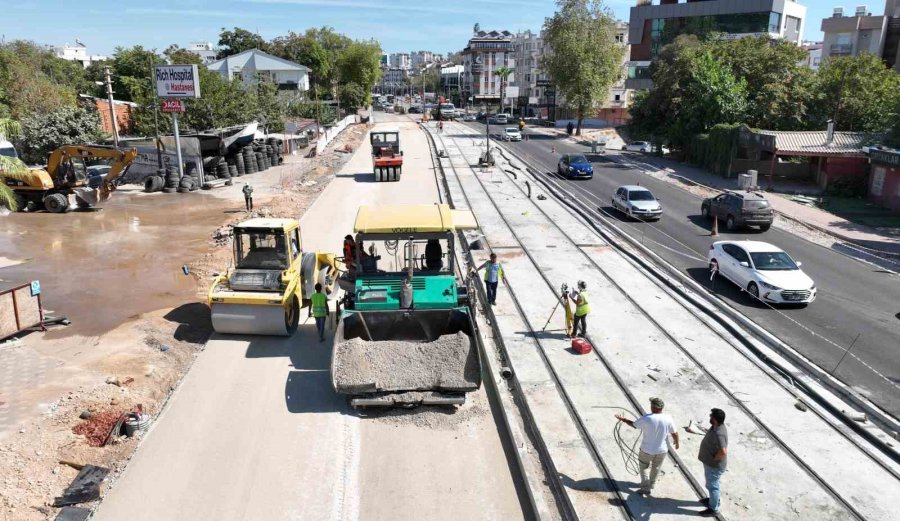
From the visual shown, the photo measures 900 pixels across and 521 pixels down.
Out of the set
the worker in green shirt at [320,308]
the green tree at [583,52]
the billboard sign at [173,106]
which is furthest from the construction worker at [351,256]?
the green tree at [583,52]

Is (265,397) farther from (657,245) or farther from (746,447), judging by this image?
(657,245)

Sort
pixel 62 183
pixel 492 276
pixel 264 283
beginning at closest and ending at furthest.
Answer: pixel 264 283, pixel 492 276, pixel 62 183

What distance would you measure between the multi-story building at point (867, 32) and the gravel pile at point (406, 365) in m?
80.5

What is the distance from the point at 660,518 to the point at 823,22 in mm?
90149

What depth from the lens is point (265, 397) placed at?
11398mm

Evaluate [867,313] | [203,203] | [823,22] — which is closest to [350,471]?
[867,313]

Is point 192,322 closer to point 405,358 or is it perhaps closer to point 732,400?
point 405,358

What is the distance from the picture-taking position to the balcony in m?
76.9

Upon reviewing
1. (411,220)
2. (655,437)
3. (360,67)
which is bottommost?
(655,437)

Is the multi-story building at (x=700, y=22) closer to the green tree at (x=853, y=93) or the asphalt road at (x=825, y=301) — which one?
the green tree at (x=853, y=93)

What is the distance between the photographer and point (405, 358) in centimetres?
1137

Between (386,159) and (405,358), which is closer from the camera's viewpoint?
(405,358)

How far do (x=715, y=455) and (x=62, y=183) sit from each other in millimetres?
30845

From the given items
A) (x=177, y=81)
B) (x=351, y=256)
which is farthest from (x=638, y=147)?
(x=351, y=256)
